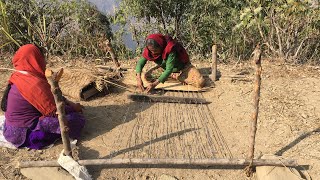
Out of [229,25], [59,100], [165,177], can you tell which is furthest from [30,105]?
[229,25]

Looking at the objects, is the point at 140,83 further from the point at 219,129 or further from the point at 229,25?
the point at 229,25

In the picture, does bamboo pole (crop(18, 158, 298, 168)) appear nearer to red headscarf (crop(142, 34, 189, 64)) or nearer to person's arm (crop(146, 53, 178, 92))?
person's arm (crop(146, 53, 178, 92))

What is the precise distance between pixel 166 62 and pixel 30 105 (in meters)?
2.13

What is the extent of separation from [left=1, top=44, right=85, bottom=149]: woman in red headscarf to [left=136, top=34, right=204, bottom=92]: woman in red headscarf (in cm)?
164

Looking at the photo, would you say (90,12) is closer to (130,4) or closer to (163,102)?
(130,4)

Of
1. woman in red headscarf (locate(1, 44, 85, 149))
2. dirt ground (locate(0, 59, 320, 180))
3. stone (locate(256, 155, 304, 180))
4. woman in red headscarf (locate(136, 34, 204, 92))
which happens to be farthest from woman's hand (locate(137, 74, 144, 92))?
stone (locate(256, 155, 304, 180))

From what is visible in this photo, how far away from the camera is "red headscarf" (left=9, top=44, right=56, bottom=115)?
3441 millimetres

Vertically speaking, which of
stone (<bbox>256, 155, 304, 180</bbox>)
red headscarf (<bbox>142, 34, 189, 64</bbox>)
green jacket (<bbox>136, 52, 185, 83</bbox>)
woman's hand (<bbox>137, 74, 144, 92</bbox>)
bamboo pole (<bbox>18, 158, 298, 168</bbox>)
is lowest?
stone (<bbox>256, 155, 304, 180</bbox>)

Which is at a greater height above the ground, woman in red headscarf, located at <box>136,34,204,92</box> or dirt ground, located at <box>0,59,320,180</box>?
woman in red headscarf, located at <box>136,34,204,92</box>

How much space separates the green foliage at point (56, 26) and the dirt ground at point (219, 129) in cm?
135

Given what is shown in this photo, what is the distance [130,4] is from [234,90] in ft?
9.19

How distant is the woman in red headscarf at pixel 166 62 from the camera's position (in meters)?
4.89

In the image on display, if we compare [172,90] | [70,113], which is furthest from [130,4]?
[70,113]

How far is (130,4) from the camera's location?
6.64 m
